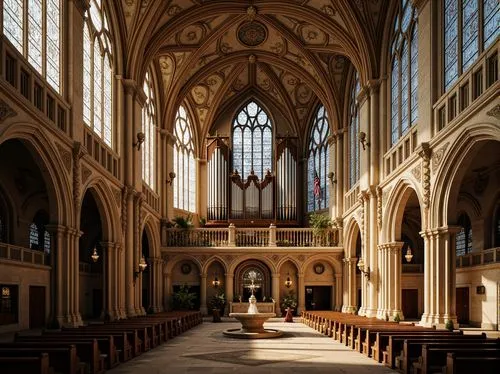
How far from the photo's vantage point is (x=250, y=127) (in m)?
49.4

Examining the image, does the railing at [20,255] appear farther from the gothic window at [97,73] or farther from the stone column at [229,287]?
the stone column at [229,287]

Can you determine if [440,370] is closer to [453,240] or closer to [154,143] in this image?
[453,240]

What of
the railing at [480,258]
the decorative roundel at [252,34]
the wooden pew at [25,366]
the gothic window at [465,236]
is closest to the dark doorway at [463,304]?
the railing at [480,258]

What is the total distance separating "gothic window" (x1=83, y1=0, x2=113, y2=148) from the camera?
26.0m

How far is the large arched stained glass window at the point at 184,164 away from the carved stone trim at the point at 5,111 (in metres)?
28.0

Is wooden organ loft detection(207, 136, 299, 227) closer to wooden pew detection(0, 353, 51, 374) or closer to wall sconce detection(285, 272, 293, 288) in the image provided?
wall sconce detection(285, 272, 293, 288)

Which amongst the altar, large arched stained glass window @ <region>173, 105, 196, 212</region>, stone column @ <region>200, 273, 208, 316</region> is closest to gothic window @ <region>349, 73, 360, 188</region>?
the altar

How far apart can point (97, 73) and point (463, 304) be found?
65.7 ft

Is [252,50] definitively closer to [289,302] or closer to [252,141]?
[252,141]

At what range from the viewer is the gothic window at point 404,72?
2581cm

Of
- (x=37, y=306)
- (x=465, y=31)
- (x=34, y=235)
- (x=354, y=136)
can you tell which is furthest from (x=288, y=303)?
(x=465, y=31)

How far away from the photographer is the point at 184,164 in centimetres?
4691

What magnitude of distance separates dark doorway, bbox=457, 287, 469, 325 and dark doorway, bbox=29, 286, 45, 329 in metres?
18.9

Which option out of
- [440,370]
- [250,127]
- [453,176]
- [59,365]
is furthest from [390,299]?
[250,127]
